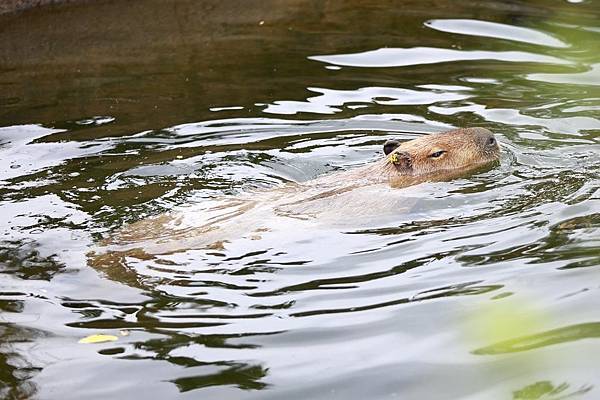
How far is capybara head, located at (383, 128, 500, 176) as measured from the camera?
834 cm

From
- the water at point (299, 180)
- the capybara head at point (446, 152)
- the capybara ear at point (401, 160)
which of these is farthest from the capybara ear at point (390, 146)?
the water at point (299, 180)

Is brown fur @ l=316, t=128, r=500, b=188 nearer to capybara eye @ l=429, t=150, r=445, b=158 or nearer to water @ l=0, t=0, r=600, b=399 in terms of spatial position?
capybara eye @ l=429, t=150, r=445, b=158

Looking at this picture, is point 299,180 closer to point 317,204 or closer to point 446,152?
point 317,204

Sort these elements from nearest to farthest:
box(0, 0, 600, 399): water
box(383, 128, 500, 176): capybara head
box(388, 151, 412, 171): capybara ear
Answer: box(0, 0, 600, 399): water < box(388, 151, 412, 171): capybara ear < box(383, 128, 500, 176): capybara head

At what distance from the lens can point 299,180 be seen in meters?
8.57

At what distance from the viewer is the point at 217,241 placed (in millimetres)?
6859

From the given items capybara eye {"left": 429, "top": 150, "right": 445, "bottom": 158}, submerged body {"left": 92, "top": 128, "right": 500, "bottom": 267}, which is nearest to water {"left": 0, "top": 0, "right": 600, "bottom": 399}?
submerged body {"left": 92, "top": 128, "right": 500, "bottom": 267}

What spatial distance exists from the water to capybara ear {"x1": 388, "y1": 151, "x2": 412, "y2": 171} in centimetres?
44

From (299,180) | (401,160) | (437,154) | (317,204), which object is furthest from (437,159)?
(317,204)

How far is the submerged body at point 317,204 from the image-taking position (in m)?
6.88

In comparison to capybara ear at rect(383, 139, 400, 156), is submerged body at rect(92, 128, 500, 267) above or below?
below

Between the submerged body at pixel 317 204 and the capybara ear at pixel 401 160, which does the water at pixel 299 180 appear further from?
the capybara ear at pixel 401 160

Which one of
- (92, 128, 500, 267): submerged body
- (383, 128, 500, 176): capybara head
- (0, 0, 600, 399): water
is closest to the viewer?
(0, 0, 600, 399): water

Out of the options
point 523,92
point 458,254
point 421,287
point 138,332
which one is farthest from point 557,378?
point 523,92
